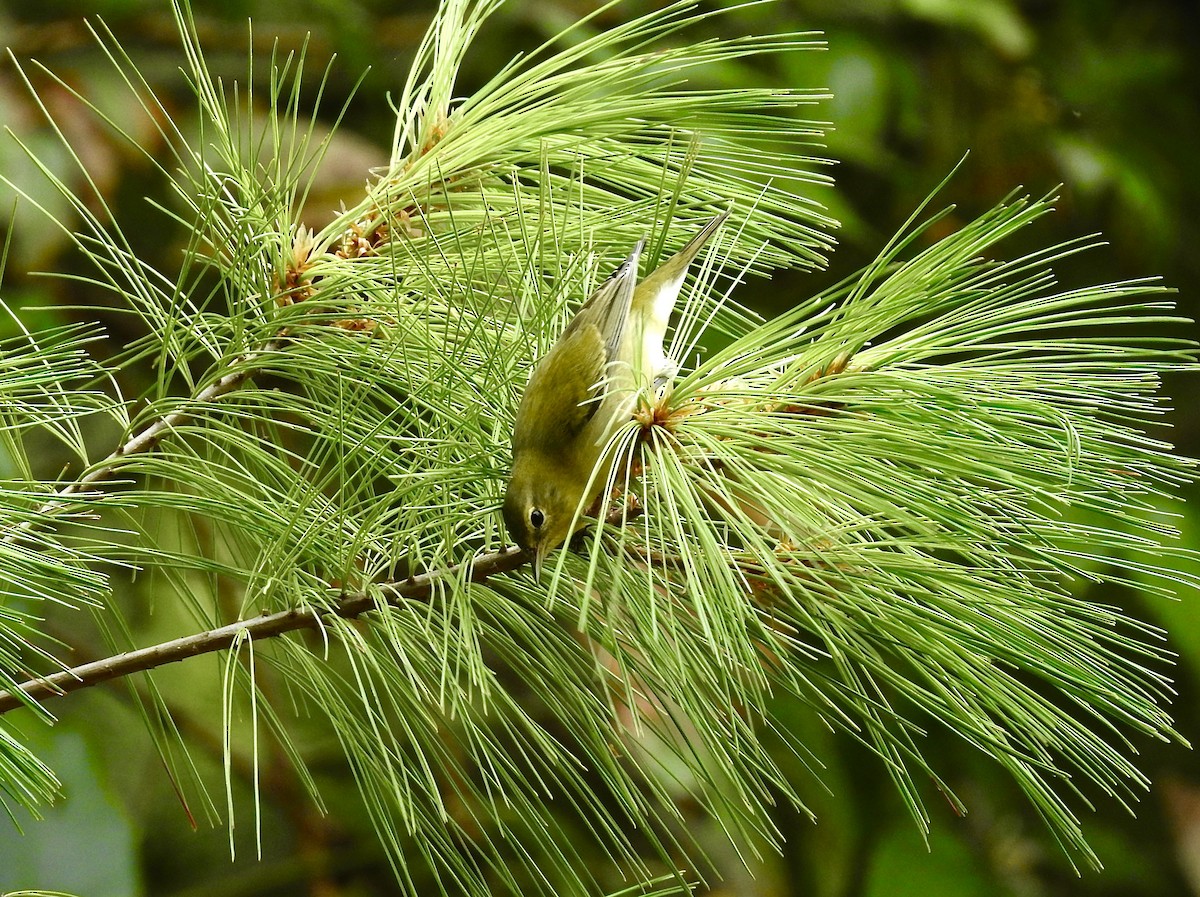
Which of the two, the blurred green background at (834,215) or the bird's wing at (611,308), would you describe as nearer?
the bird's wing at (611,308)

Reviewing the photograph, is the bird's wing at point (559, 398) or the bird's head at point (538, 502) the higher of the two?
the bird's wing at point (559, 398)

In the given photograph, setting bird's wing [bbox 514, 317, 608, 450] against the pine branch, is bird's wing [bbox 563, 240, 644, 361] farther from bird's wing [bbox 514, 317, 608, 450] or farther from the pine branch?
the pine branch

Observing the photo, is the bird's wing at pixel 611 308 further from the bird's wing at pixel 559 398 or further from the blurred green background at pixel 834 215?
the blurred green background at pixel 834 215

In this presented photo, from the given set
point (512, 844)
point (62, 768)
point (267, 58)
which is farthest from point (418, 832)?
point (267, 58)

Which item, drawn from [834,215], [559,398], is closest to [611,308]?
[559,398]

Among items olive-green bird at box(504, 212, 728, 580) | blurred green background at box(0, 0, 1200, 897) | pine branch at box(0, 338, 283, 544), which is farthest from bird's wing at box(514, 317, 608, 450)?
blurred green background at box(0, 0, 1200, 897)

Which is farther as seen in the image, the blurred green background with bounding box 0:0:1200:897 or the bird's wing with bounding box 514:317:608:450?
the blurred green background with bounding box 0:0:1200:897

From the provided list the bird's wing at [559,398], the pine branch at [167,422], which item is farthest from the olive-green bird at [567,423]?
the pine branch at [167,422]
